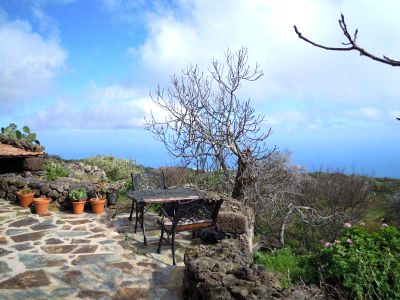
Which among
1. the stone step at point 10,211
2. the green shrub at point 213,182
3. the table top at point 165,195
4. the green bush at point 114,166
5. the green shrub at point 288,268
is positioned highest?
the green bush at point 114,166

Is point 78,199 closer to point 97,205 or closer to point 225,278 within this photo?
point 97,205

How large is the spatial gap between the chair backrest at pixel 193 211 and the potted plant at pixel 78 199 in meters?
2.65

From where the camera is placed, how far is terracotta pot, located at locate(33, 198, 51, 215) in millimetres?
7356

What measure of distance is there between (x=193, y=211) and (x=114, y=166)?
32.1ft

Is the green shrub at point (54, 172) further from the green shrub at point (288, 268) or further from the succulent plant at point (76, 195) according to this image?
the green shrub at point (288, 268)

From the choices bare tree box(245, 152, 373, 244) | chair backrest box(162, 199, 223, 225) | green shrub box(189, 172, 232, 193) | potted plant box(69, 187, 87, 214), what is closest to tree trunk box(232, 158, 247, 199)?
bare tree box(245, 152, 373, 244)

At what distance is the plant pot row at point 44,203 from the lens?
24.2 ft

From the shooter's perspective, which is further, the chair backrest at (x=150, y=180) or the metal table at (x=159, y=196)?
the chair backrest at (x=150, y=180)

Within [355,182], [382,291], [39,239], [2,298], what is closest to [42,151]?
[39,239]

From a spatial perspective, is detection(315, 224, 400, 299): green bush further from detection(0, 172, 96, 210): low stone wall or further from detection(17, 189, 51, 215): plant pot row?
detection(17, 189, 51, 215): plant pot row

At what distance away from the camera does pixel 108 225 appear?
22.4ft

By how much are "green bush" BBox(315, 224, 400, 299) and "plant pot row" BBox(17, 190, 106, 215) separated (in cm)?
484

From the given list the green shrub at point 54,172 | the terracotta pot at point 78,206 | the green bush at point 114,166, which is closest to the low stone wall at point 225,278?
the terracotta pot at point 78,206

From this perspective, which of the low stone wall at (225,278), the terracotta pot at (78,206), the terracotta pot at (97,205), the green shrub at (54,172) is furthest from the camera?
the green shrub at (54,172)
